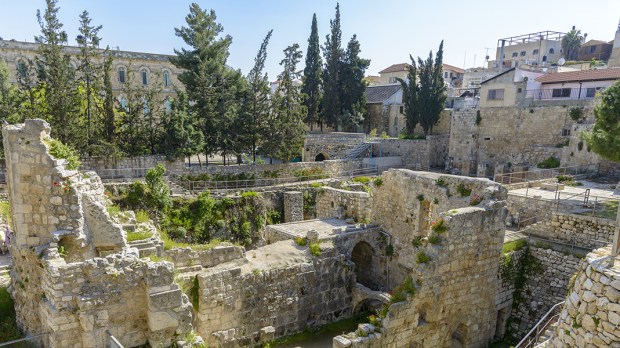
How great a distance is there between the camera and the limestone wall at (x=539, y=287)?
1256 centimetres

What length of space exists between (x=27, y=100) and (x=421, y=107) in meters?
30.4

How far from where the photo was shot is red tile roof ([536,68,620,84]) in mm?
27188

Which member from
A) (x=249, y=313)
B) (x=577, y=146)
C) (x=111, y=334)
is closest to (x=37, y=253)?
(x=111, y=334)

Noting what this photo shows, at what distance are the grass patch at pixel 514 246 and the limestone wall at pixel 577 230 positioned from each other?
0.97 m

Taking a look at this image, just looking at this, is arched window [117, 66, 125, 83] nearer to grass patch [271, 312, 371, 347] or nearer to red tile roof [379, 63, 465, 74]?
red tile roof [379, 63, 465, 74]

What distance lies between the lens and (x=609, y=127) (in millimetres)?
16359

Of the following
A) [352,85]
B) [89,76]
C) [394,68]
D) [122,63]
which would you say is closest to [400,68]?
[394,68]

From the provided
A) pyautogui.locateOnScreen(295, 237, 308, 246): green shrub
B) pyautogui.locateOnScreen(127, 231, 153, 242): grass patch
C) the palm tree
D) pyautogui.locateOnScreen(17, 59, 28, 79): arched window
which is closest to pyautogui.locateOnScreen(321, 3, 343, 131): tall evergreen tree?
pyautogui.locateOnScreen(17, 59, 28, 79): arched window

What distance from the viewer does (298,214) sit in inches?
958

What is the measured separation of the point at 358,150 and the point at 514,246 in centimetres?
2268

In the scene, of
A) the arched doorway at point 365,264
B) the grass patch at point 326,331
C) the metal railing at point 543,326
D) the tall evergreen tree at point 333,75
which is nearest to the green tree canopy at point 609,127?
the metal railing at point 543,326

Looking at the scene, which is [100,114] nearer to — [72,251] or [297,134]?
[297,134]

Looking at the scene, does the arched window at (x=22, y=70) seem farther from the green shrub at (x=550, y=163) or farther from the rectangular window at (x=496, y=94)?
the green shrub at (x=550, y=163)

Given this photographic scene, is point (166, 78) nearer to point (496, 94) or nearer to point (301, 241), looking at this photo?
point (496, 94)
